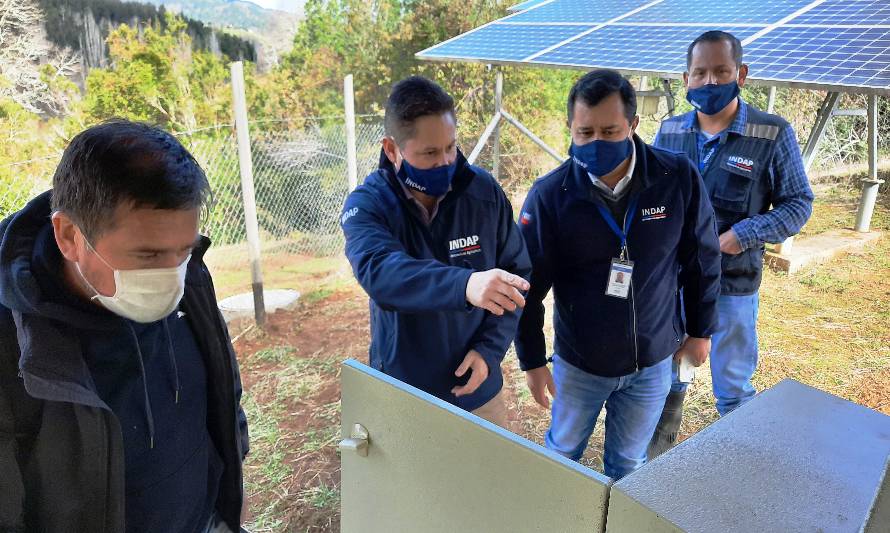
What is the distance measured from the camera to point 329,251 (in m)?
5.77

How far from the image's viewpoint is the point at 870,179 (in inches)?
246

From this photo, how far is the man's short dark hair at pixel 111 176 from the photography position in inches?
38.8

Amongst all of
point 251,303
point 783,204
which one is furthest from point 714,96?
point 251,303

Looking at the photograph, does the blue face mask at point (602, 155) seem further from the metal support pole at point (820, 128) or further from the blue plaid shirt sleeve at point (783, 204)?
the metal support pole at point (820, 128)

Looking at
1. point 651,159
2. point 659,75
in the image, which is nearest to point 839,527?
point 651,159

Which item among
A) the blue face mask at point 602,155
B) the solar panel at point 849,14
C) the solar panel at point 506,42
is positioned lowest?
Answer: the blue face mask at point 602,155

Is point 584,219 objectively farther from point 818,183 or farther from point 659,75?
point 818,183

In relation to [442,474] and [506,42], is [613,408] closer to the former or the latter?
[442,474]

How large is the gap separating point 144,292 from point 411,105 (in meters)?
0.88

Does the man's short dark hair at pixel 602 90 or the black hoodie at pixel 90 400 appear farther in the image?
the man's short dark hair at pixel 602 90

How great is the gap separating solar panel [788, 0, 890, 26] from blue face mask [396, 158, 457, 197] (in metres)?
3.28

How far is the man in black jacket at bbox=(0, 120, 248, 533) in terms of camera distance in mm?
968

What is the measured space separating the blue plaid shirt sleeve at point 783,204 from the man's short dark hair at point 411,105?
1.38 meters

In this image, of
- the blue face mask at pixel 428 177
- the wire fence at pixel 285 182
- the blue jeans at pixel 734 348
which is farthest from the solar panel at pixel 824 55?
the wire fence at pixel 285 182
